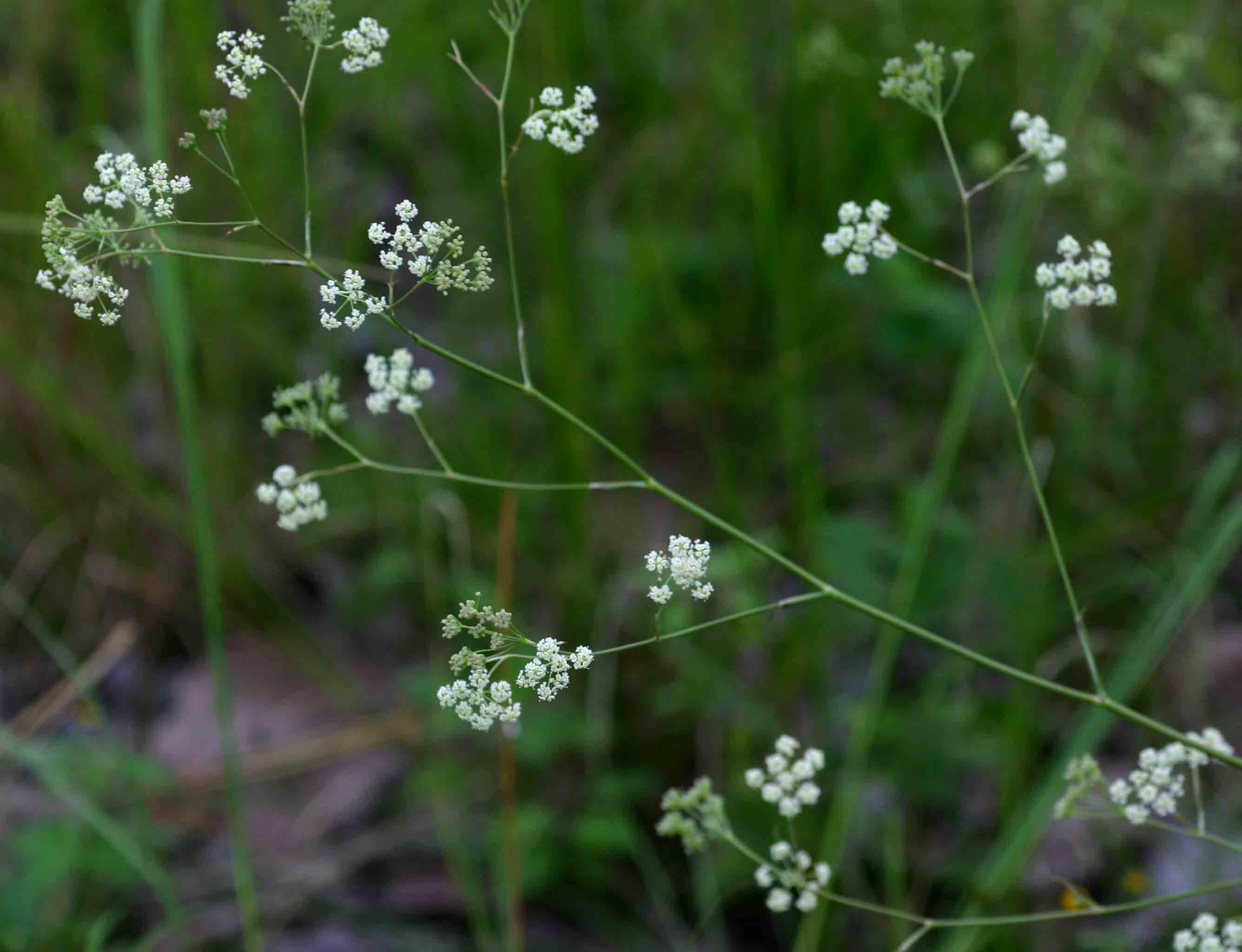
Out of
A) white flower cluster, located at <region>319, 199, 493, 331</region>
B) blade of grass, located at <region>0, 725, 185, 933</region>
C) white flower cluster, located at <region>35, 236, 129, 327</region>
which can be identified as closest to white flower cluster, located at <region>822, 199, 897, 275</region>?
white flower cluster, located at <region>319, 199, 493, 331</region>

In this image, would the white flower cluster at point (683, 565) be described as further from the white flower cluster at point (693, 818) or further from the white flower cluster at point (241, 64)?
the white flower cluster at point (241, 64)

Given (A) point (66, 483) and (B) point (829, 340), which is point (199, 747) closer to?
(A) point (66, 483)

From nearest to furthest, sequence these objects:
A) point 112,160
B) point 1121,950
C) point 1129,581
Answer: point 112,160, point 1121,950, point 1129,581

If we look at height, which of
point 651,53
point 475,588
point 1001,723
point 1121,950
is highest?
point 651,53

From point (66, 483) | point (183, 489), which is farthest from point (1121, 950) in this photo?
point (66, 483)

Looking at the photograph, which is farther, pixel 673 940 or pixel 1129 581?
pixel 1129 581
